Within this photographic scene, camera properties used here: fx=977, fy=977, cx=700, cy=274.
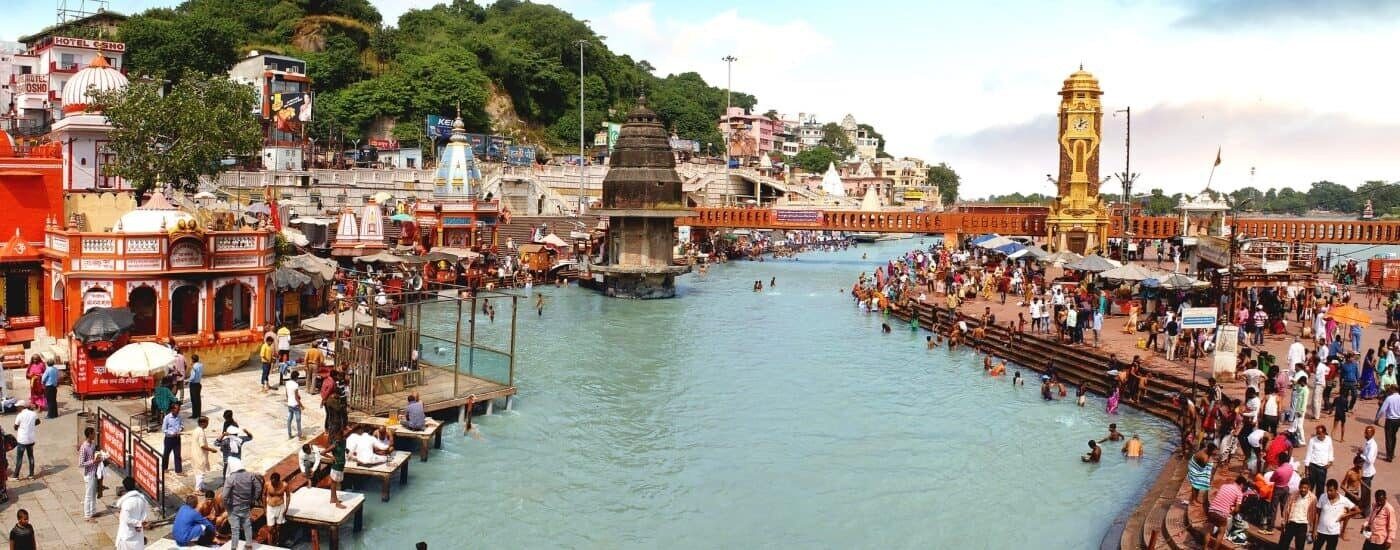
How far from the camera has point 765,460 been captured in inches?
744

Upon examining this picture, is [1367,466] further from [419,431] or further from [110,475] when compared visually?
[110,475]

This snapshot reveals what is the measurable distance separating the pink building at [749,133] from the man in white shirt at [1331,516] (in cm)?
12142

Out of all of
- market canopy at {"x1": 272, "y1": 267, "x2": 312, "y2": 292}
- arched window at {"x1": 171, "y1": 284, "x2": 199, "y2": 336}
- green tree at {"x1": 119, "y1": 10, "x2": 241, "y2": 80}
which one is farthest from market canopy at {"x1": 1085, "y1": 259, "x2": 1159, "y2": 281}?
green tree at {"x1": 119, "y1": 10, "x2": 241, "y2": 80}

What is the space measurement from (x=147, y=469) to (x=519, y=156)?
6659 centimetres

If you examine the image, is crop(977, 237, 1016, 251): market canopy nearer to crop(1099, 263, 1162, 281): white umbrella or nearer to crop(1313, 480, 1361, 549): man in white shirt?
crop(1099, 263, 1162, 281): white umbrella

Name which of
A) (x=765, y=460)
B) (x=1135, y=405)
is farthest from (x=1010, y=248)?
(x=765, y=460)

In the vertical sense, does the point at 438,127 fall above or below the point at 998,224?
above

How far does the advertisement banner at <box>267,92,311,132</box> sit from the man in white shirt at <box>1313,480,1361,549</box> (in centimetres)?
6615

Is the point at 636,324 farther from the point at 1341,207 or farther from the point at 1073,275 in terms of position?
the point at 1341,207

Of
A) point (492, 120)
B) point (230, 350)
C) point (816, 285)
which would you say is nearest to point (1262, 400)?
point (230, 350)

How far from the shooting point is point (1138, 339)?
27.6m

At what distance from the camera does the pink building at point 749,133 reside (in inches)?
5453

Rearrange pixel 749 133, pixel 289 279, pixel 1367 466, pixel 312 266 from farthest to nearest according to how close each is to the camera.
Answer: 1. pixel 749 133
2. pixel 312 266
3. pixel 289 279
4. pixel 1367 466

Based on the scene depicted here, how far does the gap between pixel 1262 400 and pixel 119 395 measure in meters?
21.4
